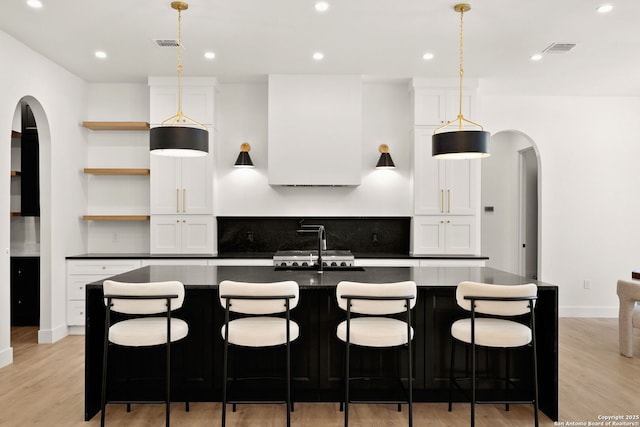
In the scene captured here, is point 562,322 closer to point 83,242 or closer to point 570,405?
point 570,405

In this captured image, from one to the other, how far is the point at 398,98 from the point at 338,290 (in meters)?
3.90

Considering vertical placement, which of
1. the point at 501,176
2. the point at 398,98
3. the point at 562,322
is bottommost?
the point at 562,322

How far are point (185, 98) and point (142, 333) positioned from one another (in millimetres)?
3612

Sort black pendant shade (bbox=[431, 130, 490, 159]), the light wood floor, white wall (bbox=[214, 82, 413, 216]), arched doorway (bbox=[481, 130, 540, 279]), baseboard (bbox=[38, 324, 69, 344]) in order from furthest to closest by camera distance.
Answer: arched doorway (bbox=[481, 130, 540, 279])
white wall (bbox=[214, 82, 413, 216])
baseboard (bbox=[38, 324, 69, 344])
black pendant shade (bbox=[431, 130, 490, 159])
the light wood floor

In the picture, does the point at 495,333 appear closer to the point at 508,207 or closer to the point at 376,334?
the point at 376,334

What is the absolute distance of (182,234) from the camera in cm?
584

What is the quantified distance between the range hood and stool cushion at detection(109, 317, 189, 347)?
2.93 meters

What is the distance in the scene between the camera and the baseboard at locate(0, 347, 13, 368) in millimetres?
4332

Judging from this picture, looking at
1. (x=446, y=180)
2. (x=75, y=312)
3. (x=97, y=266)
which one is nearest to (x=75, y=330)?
(x=75, y=312)

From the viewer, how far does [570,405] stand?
3455 mm

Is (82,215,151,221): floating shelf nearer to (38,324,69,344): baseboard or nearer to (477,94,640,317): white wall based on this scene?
(38,324,69,344): baseboard

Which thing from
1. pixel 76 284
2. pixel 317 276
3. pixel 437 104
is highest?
pixel 437 104

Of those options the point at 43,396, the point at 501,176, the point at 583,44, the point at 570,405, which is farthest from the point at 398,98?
the point at 43,396

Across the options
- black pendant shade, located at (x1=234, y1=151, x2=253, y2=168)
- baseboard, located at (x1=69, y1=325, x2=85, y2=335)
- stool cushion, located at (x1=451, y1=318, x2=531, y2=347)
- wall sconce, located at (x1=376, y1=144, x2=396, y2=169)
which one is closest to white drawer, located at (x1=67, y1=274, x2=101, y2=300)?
baseboard, located at (x1=69, y1=325, x2=85, y2=335)
